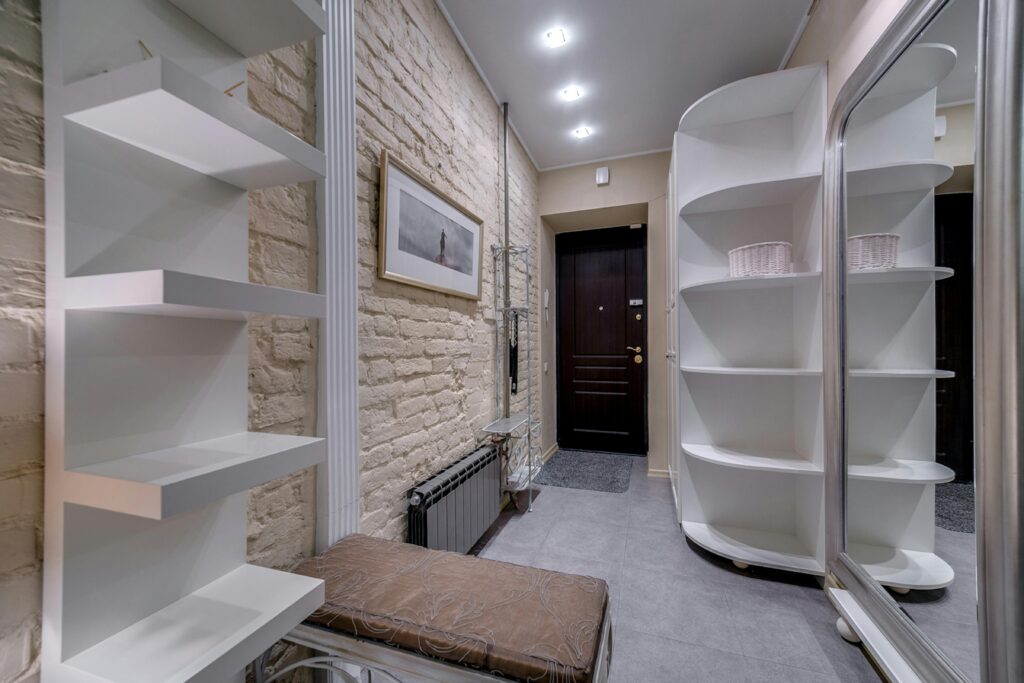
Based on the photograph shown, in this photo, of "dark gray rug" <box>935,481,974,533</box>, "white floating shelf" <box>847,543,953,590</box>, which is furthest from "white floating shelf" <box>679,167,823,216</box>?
→ "white floating shelf" <box>847,543,953,590</box>

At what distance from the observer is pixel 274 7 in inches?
30.0

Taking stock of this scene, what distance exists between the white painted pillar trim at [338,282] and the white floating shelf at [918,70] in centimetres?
180

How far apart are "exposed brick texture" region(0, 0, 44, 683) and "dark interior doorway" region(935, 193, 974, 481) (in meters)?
1.96

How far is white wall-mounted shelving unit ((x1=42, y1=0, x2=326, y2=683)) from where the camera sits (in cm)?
58

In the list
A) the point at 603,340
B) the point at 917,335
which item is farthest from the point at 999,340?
the point at 603,340

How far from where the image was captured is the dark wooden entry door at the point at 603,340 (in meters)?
4.13

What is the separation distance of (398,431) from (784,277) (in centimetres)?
194

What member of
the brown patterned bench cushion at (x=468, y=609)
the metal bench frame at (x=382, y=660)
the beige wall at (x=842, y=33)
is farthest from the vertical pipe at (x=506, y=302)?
the metal bench frame at (x=382, y=660)

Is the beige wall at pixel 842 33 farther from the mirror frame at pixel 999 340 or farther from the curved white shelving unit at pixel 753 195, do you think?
the mirror frame at pixel 999 340

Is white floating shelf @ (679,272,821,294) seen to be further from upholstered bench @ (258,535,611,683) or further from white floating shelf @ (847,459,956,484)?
upholstered bench @ (258,535,611,683)

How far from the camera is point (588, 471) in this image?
360 centimetres

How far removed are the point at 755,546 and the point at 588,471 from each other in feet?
5.34

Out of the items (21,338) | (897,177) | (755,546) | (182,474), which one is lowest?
(755,546)

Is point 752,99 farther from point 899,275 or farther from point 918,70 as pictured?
point 899,275
